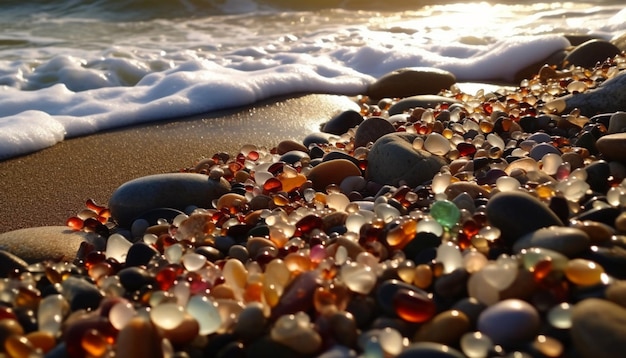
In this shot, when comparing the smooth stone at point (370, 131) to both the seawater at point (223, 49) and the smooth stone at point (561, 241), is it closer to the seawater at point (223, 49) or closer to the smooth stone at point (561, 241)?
the smooth stone at point (561, 241)

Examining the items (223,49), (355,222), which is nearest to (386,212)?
(355,222)

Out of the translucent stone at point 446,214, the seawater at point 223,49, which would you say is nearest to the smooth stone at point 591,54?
the seawater at point 223,49

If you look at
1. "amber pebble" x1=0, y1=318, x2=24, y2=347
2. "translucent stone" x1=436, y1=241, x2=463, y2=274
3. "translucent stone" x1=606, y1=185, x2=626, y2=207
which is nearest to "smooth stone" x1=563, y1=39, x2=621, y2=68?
"translucent stone" x1=606, y1=185, x2=626, y2=207

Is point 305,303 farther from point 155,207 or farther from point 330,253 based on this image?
point 155,207

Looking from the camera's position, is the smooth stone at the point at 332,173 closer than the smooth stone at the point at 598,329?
No

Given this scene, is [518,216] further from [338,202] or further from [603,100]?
[603,100]

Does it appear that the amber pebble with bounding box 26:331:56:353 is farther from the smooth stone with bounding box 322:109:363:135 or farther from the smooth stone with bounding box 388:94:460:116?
the smooth stone with bounding box 388:94:460:116
